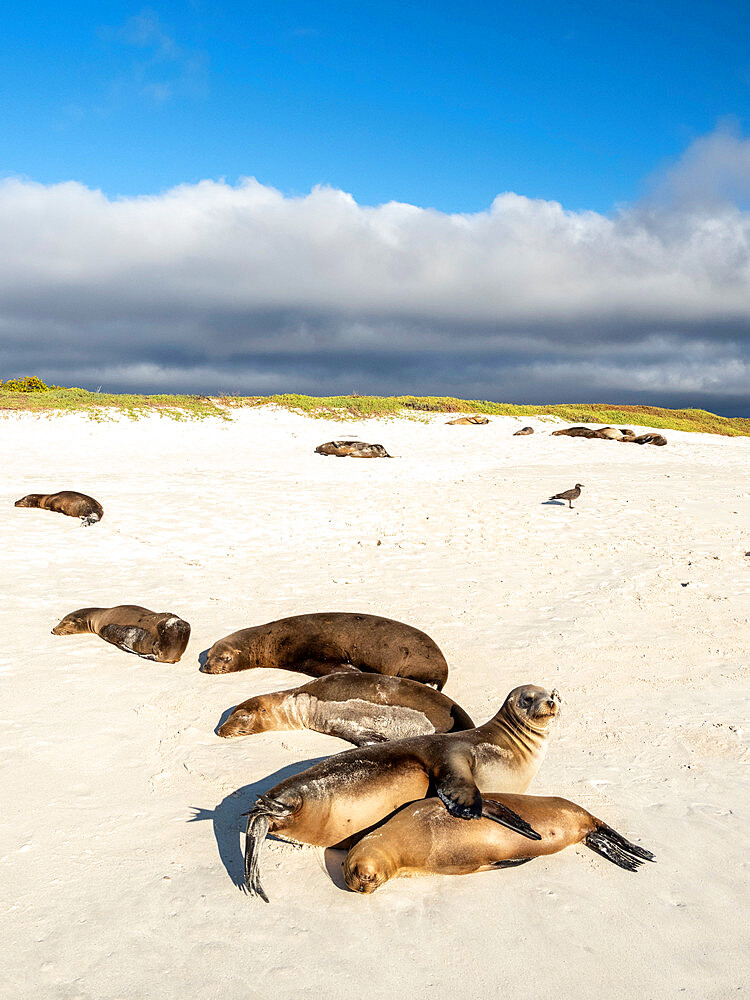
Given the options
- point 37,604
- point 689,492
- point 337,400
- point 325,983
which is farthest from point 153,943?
point 337,400

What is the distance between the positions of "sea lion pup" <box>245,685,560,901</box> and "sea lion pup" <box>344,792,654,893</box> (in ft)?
0.38

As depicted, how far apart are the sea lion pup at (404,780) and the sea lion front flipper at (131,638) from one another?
3.60m

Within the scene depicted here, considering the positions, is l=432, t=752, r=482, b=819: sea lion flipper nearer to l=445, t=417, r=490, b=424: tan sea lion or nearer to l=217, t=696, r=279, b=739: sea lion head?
l=217, t=696, r=279, b=739: sea lion head

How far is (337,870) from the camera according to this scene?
358cm

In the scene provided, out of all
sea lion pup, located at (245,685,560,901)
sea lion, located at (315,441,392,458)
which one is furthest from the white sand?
sea lion, located at (315,441,392,458)

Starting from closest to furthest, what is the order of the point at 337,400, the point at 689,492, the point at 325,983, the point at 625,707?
the point at 325,983, the point at 625,707, the point at 689,492, the point at 337,400

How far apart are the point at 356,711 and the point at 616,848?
222 centimetres

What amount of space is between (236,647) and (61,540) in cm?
643

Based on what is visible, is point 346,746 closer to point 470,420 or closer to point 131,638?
point 131,638

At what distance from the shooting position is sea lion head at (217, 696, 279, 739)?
5137 mm

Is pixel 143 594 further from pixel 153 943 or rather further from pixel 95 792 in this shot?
pixel 153 943

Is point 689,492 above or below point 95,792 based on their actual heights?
above

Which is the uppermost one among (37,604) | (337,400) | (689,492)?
(337,400)

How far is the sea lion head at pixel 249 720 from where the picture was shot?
16.9 feet
